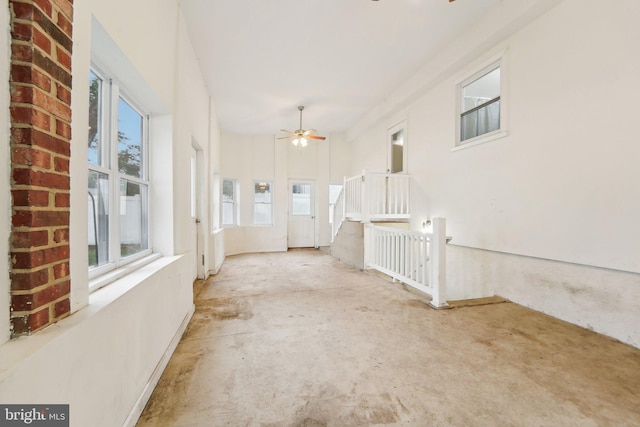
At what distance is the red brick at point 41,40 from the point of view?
2.86ft

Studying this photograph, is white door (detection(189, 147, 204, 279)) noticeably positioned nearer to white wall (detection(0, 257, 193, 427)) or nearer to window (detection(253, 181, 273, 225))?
white wall (detection(0, 257, 193, 427))

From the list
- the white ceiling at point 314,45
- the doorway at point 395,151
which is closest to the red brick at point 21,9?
the white ceiling at point 314,45

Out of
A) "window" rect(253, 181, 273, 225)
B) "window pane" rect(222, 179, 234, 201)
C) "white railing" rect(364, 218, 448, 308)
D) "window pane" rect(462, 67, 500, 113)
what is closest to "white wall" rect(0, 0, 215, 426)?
"white railing" rect(364, 218, 448, 308)

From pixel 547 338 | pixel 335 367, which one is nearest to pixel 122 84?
pixel 335 367

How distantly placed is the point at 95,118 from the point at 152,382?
1.64 metres

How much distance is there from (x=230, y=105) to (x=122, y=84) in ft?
13.5

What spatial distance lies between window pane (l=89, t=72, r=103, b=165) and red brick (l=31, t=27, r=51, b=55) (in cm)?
62

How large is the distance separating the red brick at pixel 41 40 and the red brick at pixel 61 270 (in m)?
0.77

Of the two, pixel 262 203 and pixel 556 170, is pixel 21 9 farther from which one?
pixel 262 203

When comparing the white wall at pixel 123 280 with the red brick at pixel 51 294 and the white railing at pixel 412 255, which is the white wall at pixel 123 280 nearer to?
the red brick at pixel 51 294

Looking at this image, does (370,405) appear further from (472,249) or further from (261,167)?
(261,167)

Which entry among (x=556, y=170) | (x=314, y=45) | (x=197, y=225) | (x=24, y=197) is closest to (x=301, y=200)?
(x=197, y=225)

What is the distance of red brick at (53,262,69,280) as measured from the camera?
0.98 meters

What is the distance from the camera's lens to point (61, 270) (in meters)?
1.01
